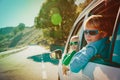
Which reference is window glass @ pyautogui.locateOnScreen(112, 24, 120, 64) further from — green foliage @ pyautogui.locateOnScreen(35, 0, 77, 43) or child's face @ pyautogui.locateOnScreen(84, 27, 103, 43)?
green foliage @ pyautogui.locateOnScreen(35, 0, 77, 43)

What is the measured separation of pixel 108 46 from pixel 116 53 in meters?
0.41

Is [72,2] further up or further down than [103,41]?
further up

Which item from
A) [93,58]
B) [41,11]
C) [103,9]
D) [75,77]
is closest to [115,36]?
[93,58]

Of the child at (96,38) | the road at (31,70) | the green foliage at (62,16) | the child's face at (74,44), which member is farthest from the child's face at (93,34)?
the green foliage at (62,16)

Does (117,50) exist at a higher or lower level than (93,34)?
lower

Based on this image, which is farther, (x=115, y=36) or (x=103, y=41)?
(x=103, y=41)

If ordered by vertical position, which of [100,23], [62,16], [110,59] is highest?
[62,16]

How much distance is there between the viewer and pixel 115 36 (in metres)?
2.54

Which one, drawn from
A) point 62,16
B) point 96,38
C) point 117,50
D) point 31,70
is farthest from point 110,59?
point 62,16

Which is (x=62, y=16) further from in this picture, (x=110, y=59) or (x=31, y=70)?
(x=110, y=59)

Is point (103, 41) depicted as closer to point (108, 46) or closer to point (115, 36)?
point (108, 46)

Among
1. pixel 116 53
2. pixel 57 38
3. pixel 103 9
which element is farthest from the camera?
pixel 57 38

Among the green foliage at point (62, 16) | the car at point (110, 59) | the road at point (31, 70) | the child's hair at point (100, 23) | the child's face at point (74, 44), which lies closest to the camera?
the car at point (110, 59)

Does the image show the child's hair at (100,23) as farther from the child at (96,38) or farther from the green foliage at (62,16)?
the green foliage at (62,16)
